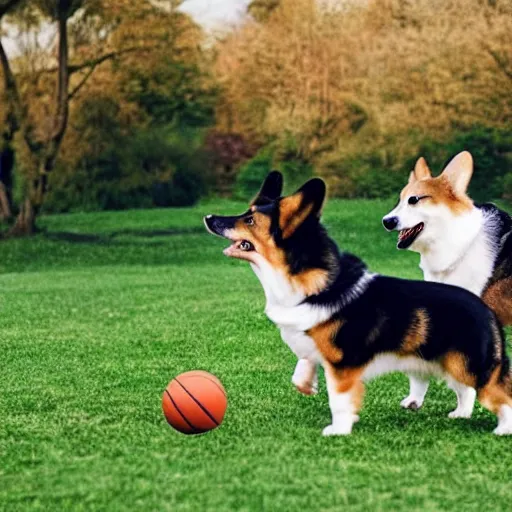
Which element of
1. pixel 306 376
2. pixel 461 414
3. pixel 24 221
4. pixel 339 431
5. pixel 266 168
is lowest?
pixel 266 168

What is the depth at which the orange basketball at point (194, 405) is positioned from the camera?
5285 mm

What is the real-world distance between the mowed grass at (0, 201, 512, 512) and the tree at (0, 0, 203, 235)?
11.2m

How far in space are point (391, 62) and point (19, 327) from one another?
21.1 metres

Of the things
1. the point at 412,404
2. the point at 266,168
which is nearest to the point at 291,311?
the point at 412,404

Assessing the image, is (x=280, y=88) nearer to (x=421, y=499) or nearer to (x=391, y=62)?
(x=391, y=62)

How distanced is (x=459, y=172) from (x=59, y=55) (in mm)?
18059

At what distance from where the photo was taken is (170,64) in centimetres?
2356

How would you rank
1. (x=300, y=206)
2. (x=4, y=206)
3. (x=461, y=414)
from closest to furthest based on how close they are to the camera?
(x=300, y=206), (x=461, y=414), (x=4, y=206)

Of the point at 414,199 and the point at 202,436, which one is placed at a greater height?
the point at 414,199

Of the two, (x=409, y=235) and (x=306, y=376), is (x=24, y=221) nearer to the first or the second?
(x=409, y=235)

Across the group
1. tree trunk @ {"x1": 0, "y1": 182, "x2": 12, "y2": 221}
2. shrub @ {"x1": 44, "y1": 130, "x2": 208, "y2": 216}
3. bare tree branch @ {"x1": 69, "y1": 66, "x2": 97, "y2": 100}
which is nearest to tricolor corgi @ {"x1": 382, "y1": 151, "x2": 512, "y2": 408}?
bare tree branch @ {"x1": 69, "y1": 66, "x2": 97, "y2": 100}

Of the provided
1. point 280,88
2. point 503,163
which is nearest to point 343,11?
point 280,88

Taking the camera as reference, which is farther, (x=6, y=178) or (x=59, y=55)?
(x=6, y=178)

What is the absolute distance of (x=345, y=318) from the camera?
5.26 metres
